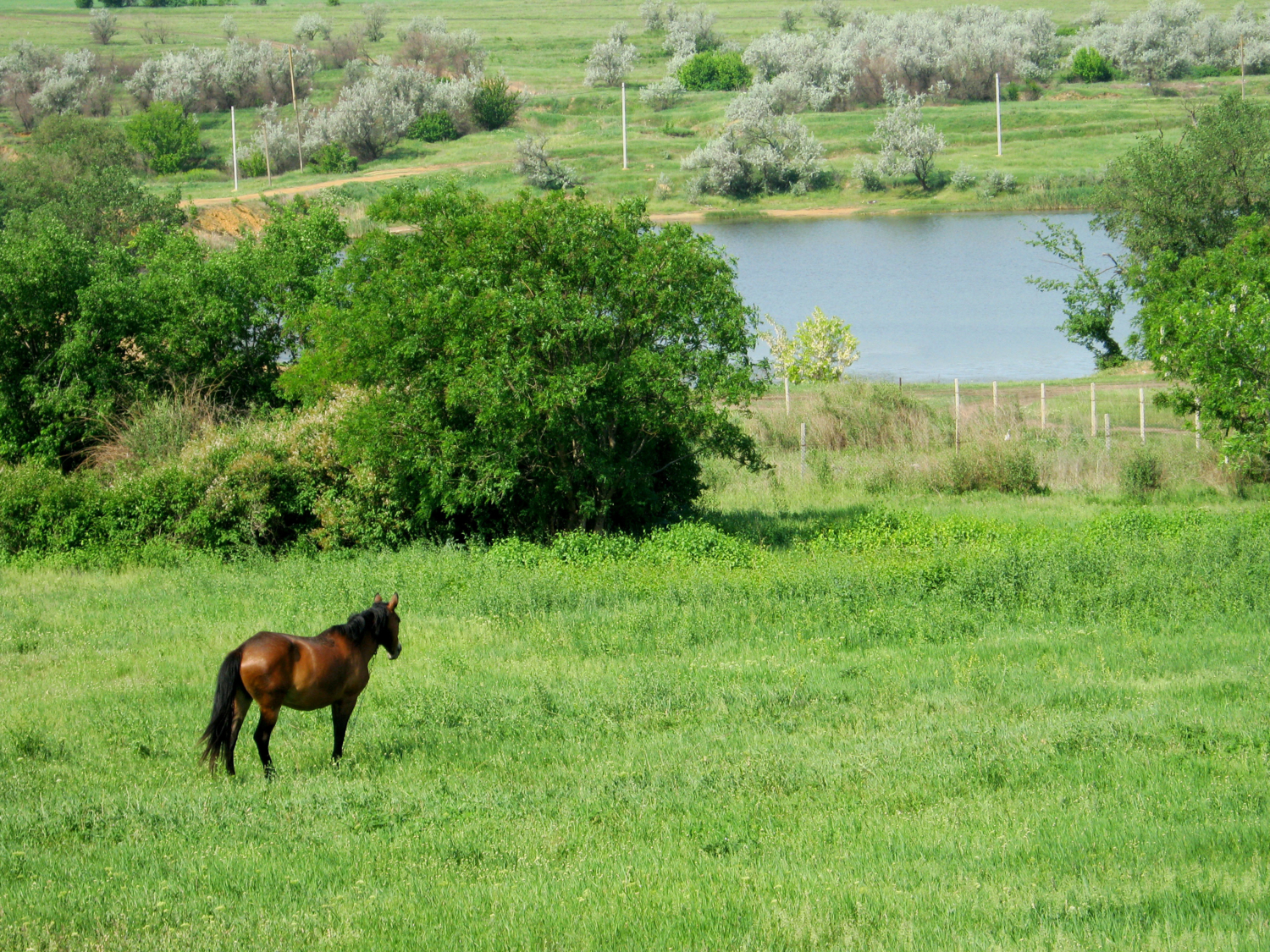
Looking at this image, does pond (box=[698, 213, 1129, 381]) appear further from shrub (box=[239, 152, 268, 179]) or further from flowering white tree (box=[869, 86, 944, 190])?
shrub (box=[239, 152, 268, 179])

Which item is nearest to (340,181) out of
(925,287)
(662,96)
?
(662,96)

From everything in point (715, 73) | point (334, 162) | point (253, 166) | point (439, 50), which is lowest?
point (334, 162)

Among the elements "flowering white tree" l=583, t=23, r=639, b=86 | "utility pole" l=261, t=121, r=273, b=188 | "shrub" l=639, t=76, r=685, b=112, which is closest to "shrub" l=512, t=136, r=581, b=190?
"utility pole" l=261, t=121, r=273, b=188

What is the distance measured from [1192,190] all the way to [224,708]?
44595mm

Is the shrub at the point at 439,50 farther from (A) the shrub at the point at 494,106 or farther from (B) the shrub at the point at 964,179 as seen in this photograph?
(B) the shrub at the point at 964,179

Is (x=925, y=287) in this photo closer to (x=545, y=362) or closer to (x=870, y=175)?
(x=870, y=175)

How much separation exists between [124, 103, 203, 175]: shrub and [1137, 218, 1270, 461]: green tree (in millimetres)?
88035

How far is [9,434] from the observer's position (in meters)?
25.8

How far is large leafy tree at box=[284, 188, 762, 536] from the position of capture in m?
19.5

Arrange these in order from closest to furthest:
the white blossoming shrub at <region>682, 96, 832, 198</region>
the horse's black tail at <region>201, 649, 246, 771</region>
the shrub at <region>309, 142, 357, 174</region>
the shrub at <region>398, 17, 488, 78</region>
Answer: the horse's black tail at <region>201, 649, 246, 771</region>, the white blossoming shrub at <region>682, 96, 832, 198</region>, the shrub at <region>309, 142, 357, 174</region>, the shrub at <region>398, 17, 488, 78</region>

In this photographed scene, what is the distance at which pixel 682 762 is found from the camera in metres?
9.73

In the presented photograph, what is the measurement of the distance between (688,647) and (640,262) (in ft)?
26.2

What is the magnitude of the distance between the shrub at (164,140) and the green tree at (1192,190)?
75798 millimetres

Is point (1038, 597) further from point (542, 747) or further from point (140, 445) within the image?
point (140, 445)
